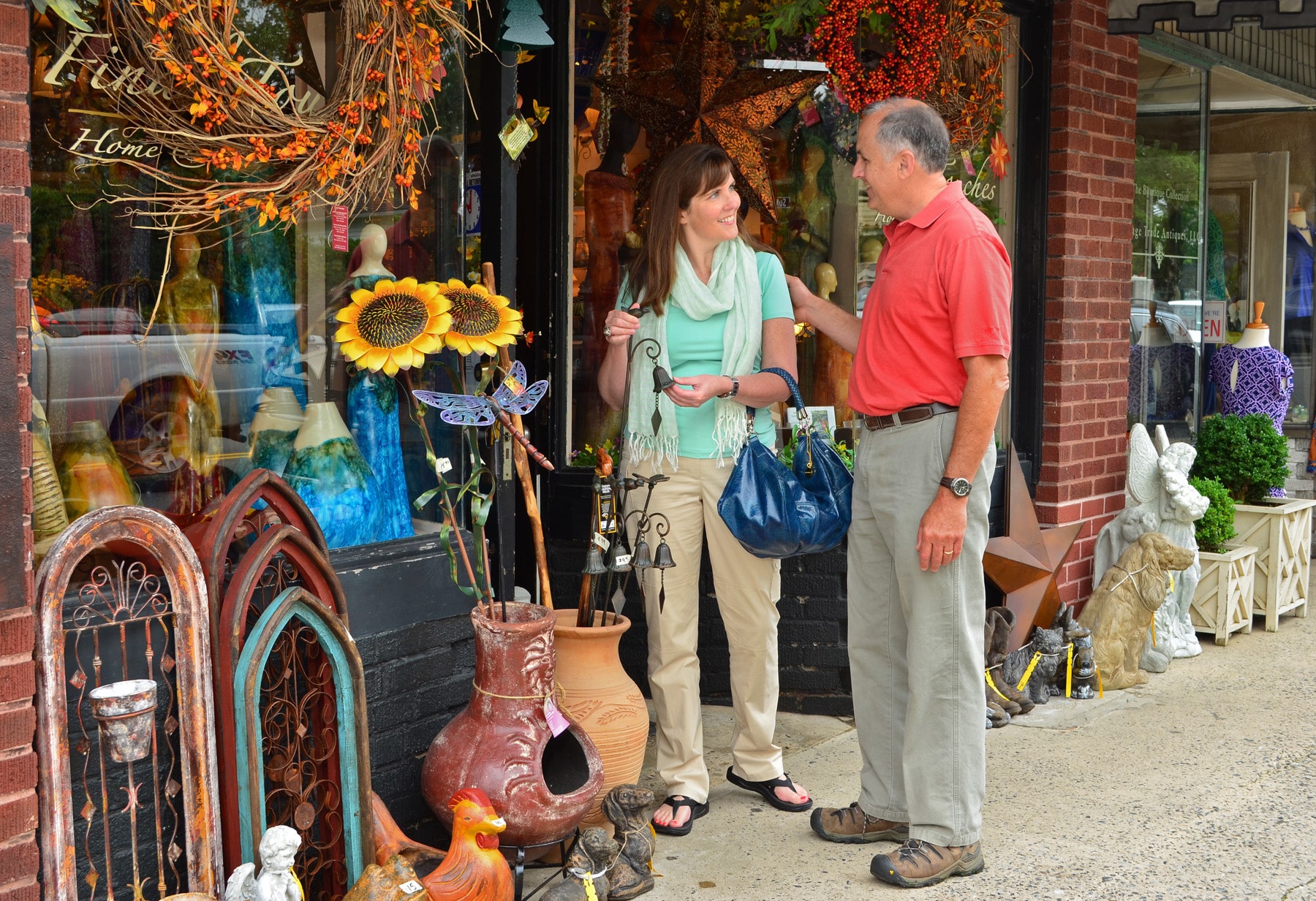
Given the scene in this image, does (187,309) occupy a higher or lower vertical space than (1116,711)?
higher

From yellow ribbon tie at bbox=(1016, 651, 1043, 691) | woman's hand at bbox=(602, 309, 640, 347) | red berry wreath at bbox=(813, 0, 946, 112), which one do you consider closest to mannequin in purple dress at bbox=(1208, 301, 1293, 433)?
yellow ribbon tie at bbox=(1016, 651, 1043, 691)

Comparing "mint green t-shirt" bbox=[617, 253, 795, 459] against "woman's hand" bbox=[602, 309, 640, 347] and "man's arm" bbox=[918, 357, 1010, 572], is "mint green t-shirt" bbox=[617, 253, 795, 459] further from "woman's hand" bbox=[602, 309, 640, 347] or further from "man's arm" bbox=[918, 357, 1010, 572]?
"man's arm" bbox=[918, 357, 1010, 572]

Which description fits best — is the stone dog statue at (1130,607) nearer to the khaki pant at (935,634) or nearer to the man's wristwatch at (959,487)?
the khaki pant at (935,634)

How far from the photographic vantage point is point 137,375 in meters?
2.96

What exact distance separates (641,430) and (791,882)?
130cm

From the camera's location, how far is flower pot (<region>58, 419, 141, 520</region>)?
2.80m

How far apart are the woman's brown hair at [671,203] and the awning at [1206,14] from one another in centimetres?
247

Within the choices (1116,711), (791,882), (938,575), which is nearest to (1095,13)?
(1116,711)

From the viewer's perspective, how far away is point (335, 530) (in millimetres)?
3301

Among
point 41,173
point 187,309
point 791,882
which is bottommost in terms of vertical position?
point 791,882

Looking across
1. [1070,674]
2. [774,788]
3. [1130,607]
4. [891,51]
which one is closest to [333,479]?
[774,788]

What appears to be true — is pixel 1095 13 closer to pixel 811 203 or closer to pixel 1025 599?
pixel 811 203

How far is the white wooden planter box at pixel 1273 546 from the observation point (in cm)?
633

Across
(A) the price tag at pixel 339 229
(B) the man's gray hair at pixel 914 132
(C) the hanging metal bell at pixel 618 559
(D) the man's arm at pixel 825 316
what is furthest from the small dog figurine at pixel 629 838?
(B) the man's gray hair at pixel 914 132
